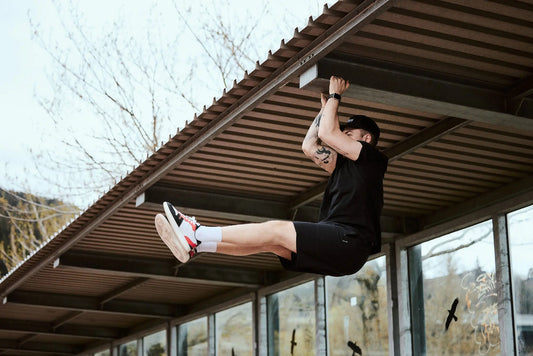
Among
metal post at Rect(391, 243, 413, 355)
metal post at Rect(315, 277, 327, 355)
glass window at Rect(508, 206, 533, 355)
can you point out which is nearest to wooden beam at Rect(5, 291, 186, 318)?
metal post at Rect(315, 277, 327, 355)

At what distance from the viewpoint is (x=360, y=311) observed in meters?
12.0

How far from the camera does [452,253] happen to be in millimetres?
10555

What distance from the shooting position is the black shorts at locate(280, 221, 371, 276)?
567 centimetres

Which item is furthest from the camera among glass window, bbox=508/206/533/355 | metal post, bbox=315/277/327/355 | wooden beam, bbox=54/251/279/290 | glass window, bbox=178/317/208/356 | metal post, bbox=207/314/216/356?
glass window, bbox=178/317/208/356

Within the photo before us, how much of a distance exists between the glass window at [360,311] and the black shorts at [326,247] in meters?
5.94

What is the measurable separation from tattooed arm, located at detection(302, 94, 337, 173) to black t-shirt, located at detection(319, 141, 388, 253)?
211 mm

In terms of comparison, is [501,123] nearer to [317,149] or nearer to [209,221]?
[317,149]

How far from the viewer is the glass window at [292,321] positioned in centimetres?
1320

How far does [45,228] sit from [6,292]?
53.8 ft

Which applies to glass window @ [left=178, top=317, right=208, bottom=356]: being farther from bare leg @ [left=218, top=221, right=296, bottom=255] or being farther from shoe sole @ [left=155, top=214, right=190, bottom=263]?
bare leg @ [left=218, top=221, right=296, bottom=255]

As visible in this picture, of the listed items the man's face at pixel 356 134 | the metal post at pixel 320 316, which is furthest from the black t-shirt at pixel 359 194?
the metal post at pixel 320 316

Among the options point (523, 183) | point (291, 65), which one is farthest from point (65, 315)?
point (291, 65)

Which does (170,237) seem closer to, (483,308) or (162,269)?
(483,308)

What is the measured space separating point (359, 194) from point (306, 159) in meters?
3.77
